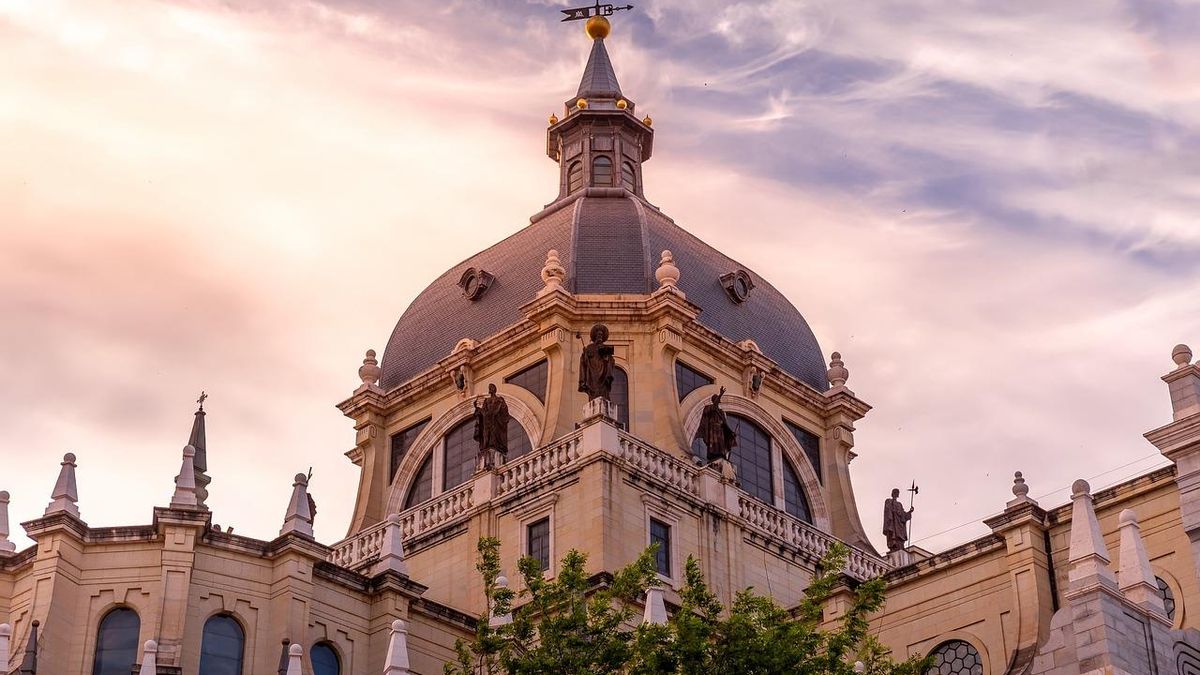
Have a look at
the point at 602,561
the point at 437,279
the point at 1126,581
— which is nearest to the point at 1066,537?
the point at 1126,581

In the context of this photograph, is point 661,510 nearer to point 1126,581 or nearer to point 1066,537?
point 1066,537

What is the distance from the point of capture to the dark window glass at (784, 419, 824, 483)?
208ft

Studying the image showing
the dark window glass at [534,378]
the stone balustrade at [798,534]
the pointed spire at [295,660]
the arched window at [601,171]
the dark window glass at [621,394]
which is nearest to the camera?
the pointed spire at [295,660]

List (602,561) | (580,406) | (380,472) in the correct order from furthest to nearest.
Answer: (380,472)
(580,406)
(602,561)

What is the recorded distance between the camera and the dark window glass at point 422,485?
203 feet

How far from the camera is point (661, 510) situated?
53.5 m

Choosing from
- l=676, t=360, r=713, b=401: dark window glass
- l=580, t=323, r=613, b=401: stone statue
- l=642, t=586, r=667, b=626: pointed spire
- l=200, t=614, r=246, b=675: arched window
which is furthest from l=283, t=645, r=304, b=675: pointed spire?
l=676, t=360, r=713, b=401: dark window glass

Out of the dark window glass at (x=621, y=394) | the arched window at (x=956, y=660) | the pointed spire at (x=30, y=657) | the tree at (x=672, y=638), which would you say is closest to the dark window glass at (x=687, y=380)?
the dark window glass at (x=621, y=394)

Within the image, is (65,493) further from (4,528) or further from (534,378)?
(534,378)

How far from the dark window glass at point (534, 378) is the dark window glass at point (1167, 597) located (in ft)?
69.7

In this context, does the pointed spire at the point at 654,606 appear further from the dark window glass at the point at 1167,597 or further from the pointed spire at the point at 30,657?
the pointed spire at the point at 30,657

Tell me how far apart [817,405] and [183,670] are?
2589 centimetres

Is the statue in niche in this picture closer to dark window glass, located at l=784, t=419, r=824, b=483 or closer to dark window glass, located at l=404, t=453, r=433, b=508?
dark window glass, located at l=404, t=453, r=433, b=508

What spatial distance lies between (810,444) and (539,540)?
13476 mm
